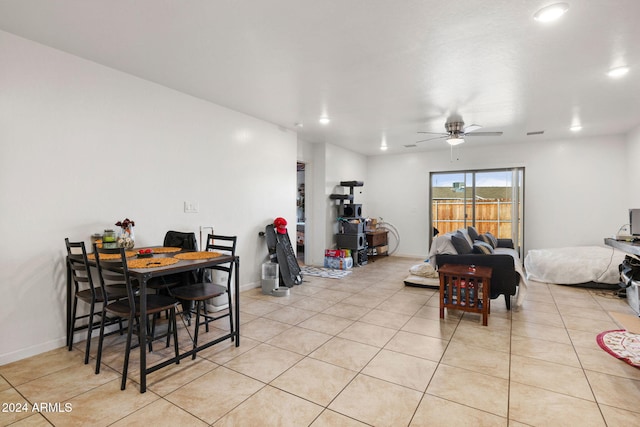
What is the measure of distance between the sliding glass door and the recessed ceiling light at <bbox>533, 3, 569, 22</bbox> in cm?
482

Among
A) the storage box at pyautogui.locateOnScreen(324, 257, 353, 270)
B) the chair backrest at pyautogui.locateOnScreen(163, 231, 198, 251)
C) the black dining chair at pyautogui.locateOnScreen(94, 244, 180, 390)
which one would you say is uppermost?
the chair backrest at pyautogui.locateOnScreen(163, 231, 198, 251)

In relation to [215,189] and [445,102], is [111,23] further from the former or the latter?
[445,102]

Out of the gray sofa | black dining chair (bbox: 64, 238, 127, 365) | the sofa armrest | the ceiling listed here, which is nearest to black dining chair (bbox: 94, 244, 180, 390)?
black dining chair (bbox: 64, 238, 127, 365)

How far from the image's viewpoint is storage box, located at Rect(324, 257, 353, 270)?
6105 mm

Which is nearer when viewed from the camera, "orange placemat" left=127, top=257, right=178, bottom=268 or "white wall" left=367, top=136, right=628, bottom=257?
"orange placemat" left=127, top=257, right=178, bottom=268

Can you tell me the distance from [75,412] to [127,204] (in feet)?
6.21

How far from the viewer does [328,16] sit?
2246 millimetres

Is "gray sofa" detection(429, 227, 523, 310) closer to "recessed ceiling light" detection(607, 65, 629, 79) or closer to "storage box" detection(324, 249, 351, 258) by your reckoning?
"recessed ceiling light" detection(607, 65, 629, 79)

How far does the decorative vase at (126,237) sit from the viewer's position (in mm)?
2893

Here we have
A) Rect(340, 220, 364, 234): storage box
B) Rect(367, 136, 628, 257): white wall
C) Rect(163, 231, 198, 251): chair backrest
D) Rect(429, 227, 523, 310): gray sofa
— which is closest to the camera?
Rect(163, 231, 198, 251): chair backrest

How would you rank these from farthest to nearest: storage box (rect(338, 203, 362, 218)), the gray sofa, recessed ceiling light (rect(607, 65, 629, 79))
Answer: storage box (rect(338, 203, 362, 218))
the gray sofa
recessed ceiling light (rect(607, 65, 629, 79))

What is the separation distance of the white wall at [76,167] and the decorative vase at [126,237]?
0.23m

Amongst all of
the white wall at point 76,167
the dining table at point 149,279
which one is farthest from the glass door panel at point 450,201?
the dining table at point 149,279

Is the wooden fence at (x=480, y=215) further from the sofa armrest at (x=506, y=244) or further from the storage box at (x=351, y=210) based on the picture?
the storage box at (x=351, y=210)
